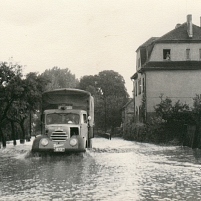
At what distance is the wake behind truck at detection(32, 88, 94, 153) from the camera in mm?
21016

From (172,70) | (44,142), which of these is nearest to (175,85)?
(172,70)

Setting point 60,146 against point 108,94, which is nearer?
point 60,146

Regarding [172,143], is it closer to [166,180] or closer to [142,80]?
[142,80]

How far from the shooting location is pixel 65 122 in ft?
76.2

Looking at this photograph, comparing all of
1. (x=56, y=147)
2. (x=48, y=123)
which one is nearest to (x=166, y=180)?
(x=56, y=147)

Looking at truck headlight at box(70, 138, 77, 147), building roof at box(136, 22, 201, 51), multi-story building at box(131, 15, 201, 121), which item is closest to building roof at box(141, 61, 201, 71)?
multi-story building at box(131, 15, 201, 121)

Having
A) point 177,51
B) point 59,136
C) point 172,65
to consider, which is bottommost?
point 59,136

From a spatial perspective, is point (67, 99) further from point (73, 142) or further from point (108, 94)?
point (108, 94)

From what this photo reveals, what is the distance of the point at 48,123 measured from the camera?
23.2m

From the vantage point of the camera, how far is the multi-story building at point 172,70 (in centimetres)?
4991

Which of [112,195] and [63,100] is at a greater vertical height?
[63,100]

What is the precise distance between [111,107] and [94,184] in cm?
8226

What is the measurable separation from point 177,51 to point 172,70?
2.27 metres

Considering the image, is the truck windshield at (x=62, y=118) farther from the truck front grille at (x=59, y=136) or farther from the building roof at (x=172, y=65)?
the building roof at (x=172, y=65)
